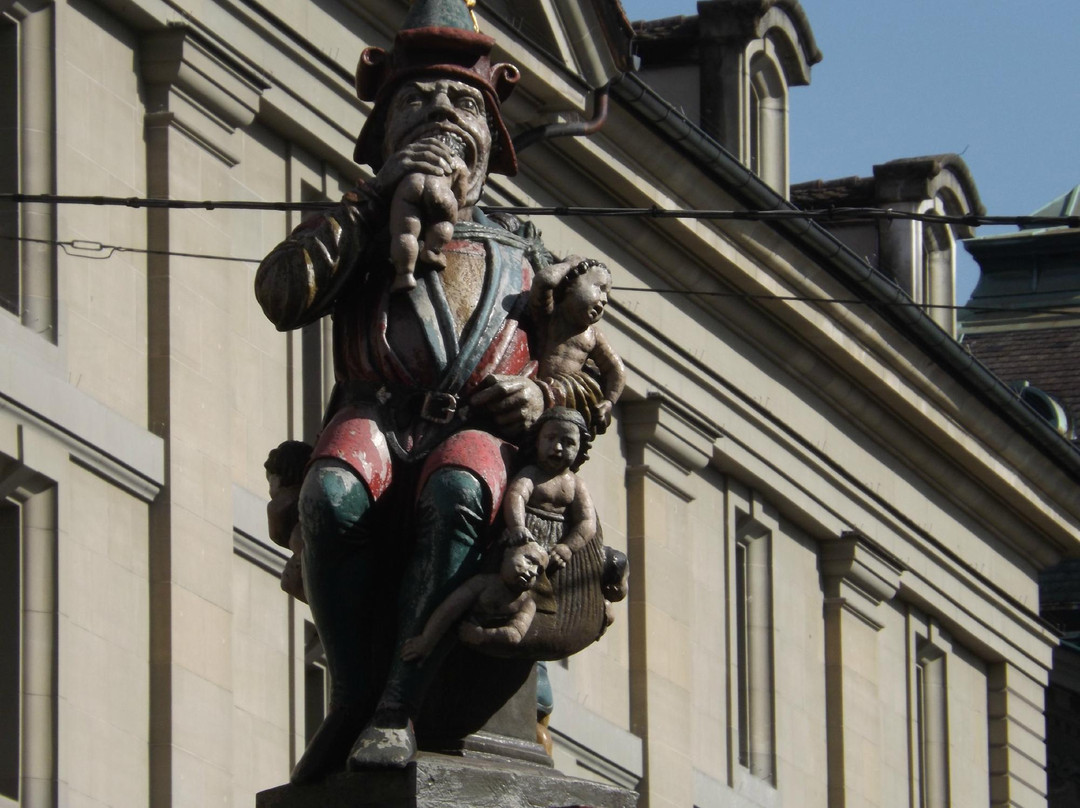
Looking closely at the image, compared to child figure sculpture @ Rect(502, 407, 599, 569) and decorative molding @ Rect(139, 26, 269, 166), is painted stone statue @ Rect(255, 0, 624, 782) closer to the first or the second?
child figure sculpture @ Rect(502, 407, 599, 569)

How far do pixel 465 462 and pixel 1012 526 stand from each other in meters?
27.9

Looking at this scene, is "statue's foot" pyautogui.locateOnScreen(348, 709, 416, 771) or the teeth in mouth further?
the teeth in mouth

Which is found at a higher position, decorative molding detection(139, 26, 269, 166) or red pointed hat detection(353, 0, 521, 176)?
decorative molding detection(139, 26, 269, 166)

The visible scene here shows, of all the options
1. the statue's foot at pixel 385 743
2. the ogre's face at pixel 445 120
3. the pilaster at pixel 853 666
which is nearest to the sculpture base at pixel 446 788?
the statue's foot at pixel 385 743

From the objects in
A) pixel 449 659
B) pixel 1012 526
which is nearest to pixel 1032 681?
pixel 1012 526

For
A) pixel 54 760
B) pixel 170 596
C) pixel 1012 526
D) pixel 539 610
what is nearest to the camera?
pixel 539 610

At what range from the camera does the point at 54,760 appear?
2230 cm

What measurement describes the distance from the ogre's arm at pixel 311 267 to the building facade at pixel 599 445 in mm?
11167

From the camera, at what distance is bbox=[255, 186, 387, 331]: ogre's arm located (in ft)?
37.5

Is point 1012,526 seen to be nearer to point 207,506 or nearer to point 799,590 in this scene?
point 799,590

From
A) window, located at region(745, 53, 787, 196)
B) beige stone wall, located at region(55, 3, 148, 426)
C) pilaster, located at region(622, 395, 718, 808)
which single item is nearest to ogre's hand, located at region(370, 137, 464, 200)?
beige stone wall, located at region(55, 3, 148, 426)

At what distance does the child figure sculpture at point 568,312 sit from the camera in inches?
459

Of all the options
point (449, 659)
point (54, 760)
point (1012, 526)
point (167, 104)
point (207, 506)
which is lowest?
point (449, 659)

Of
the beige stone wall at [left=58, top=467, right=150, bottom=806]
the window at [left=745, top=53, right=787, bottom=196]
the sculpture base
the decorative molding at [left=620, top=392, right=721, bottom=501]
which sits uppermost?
the window at [left=745, top=53, right=787, bottom=196]
